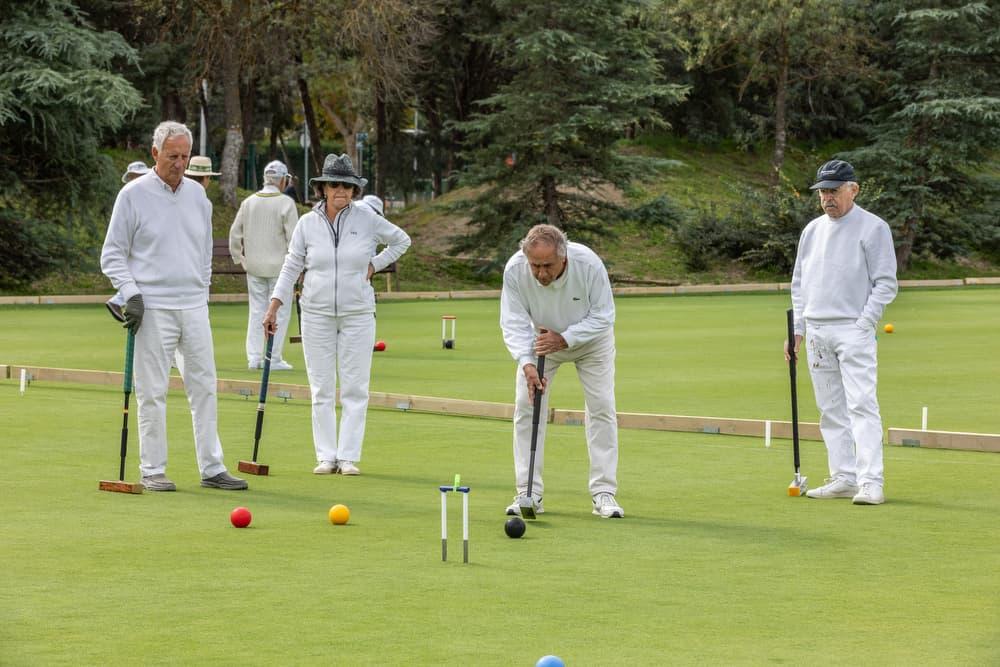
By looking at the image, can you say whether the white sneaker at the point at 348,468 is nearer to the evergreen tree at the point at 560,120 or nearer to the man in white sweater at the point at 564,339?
the man in white sweater at the point at 564,339

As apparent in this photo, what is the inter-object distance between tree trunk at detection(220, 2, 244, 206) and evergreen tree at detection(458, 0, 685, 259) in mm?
4425

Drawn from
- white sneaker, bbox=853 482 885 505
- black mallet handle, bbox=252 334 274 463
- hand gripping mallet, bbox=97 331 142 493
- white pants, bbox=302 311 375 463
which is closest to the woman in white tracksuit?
white pants, bbox=302 311 375 463

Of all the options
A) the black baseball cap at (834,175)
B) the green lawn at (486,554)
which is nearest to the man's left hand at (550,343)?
the green lawn at (486,554)

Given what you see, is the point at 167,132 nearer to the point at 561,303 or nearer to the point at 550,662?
the point at 561,303

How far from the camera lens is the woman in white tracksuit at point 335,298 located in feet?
28.5

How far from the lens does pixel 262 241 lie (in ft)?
44.2

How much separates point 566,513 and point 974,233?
28508mm

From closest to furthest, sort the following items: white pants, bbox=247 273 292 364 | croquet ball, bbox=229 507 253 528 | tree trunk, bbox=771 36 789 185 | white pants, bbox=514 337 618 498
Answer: croquet ball, bbox=229 507 253 528 < white pants, bbox=514 337 618 498 < white pants, bbox=247 273 292 364 < tree trunk, bbox=771 36 789 185

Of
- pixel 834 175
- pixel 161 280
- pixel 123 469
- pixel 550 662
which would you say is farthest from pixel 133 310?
pixel 550 662

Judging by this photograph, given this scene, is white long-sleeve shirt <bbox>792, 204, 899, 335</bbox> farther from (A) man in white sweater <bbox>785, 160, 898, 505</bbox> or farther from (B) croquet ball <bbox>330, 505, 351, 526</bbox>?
(B) croquet ball <bbox>330, 505, 351, 526</bbox>

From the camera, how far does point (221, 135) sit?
4791cm

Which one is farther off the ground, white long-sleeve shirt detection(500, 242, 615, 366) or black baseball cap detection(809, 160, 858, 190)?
black baseball cap detection(809, 160, 858, 190)

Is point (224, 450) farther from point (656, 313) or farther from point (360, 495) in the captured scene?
point (656, 313)

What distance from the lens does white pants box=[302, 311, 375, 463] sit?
8.67 meters
